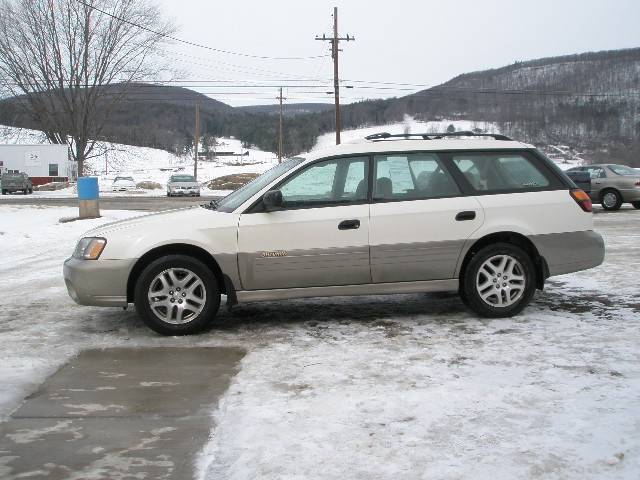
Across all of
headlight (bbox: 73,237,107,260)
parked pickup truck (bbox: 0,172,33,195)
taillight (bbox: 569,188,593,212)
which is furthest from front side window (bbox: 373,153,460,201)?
parked pickup truck (bbox: 0,172,33,195)

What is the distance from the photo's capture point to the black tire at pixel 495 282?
582 centimetres

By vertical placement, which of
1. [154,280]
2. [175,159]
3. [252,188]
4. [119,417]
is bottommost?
[119,417]

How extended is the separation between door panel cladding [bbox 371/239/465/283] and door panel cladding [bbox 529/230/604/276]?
0.78m

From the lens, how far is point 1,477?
2.98 m

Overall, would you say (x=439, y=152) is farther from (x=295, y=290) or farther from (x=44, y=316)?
(x=44, y=316)

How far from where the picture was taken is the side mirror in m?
5.52

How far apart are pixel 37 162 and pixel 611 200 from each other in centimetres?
4908

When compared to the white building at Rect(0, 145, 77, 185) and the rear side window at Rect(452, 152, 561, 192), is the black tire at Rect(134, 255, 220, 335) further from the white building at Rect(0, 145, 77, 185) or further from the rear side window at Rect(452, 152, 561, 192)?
the white building at Rect(0, 145, 77, 185)

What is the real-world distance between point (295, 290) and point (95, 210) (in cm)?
1317

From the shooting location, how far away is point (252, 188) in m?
6.00

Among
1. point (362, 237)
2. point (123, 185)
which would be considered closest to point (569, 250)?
point (362, 237)

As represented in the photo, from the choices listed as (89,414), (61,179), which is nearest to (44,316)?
(89,414)

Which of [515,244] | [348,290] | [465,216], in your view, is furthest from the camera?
[515,244]

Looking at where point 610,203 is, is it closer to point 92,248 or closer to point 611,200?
point 611,200
